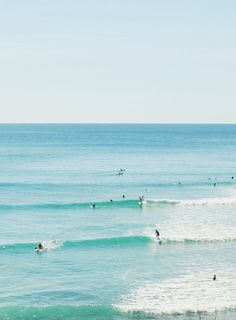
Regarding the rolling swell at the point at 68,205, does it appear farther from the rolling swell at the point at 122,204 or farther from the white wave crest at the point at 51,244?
the white wave crest at the point at 51,244

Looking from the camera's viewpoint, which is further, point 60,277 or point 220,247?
point 220,247

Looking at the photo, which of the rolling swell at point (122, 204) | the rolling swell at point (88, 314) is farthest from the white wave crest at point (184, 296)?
the rolling swell at point (122, 204)

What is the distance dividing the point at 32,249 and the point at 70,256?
3.99 m

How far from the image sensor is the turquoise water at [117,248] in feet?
108

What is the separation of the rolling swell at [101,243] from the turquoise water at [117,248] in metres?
0.09

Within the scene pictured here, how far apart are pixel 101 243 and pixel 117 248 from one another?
1.86 meters

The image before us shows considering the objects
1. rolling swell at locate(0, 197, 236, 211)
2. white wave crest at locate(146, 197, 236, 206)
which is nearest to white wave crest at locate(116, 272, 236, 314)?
rolling swell at locate(0, 197, 236, 211)

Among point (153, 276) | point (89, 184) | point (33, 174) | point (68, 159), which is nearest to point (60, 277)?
point (153, 276)

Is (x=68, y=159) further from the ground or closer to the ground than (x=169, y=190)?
further from the ground

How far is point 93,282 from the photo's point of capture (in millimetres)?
36719

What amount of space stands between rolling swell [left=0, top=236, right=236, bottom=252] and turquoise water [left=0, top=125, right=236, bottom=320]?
0.29ft

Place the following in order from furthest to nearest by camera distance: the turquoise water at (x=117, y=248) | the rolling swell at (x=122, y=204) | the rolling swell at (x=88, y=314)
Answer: the rolling swell at (x=122, y=204)
the turquoise water at (x=117, y=248)
the rolling swell at (x=88, y=314)

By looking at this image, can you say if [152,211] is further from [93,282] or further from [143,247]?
[93,282]

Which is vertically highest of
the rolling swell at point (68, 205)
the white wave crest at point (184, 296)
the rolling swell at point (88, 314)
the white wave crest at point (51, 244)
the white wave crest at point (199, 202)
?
the white wave crest at point (199, 202)
